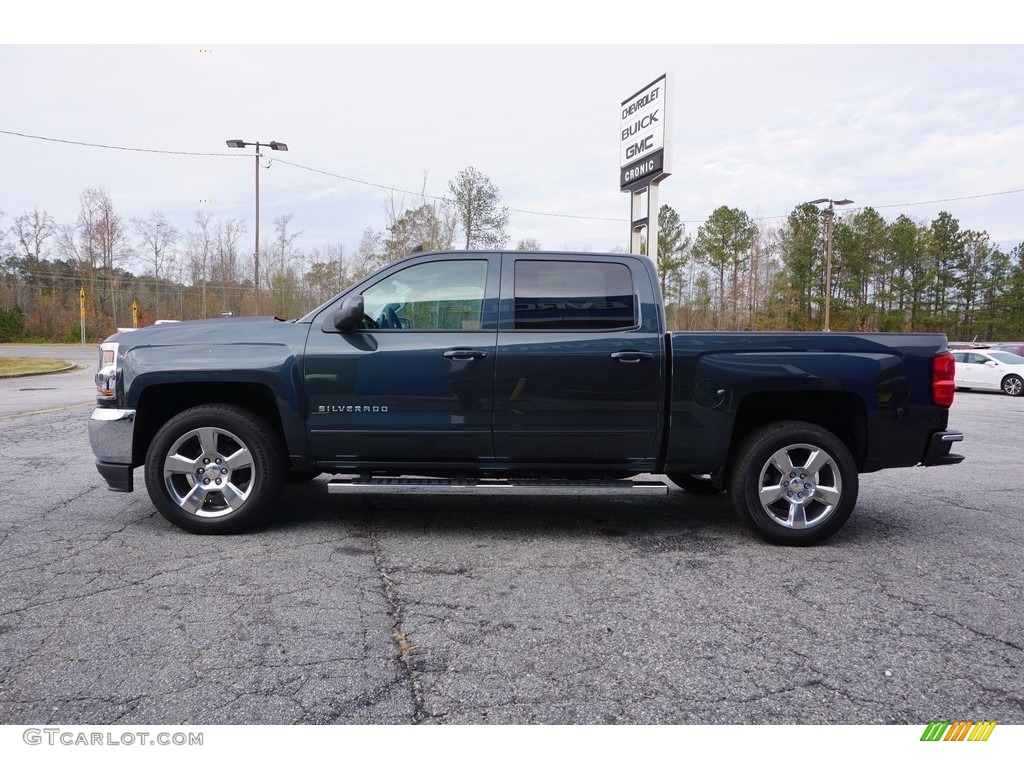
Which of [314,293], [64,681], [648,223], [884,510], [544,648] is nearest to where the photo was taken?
[64,681]

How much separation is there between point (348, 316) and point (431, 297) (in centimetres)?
59

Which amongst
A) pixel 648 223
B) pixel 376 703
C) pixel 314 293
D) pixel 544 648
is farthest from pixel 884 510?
pixel 314 293

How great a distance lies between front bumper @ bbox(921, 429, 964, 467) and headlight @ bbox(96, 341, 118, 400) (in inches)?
214

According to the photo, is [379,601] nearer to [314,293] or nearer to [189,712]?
[189,712]

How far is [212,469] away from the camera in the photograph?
453 cm

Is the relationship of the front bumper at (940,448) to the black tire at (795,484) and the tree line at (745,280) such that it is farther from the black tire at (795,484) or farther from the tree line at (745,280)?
the tree line at (745,280)

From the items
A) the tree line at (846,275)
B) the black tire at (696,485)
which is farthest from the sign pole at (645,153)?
the tree line at (846,275)

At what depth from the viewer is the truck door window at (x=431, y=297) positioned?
4.59m

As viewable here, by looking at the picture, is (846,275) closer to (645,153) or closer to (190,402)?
(645,153)

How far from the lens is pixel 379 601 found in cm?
347

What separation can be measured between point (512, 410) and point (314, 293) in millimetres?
43015

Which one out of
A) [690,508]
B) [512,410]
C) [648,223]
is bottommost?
[690,508]
